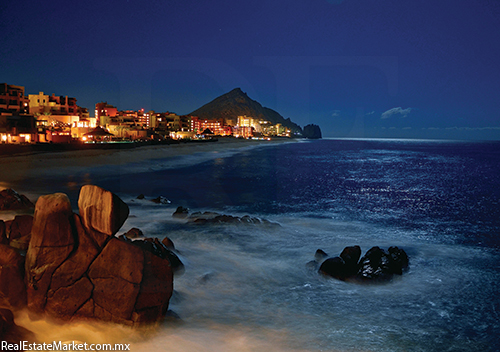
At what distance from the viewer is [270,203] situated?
19.1m

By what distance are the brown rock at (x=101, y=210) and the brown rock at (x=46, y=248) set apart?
0.27 m

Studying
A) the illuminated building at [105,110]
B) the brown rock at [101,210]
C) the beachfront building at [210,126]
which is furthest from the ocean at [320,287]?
the beachfront building at [210,126]

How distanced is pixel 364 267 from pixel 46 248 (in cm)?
659

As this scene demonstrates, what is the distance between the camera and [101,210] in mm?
4969

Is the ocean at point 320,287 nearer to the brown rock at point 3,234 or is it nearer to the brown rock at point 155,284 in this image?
the brown rock at point 155,284

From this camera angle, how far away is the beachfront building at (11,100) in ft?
207

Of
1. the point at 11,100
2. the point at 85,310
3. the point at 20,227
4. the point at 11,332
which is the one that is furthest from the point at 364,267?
the point at 11,100

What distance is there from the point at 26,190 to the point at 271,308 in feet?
57.5

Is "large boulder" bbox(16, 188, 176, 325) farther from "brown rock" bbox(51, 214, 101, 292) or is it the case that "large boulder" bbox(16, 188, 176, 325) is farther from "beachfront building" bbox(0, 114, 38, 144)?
"beachfront building" bbox(0, 114, 38, 144)

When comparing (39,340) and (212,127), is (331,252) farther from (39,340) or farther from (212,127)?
(212,127)

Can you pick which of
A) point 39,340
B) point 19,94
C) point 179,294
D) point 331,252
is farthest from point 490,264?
point 19,94

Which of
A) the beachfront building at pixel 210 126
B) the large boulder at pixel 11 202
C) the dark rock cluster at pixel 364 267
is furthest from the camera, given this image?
the beachfront building at pixel 210 126

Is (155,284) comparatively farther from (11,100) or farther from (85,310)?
(11,100)

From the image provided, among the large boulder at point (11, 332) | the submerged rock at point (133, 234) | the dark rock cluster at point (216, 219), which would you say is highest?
the large boulder at point (11, 332)
